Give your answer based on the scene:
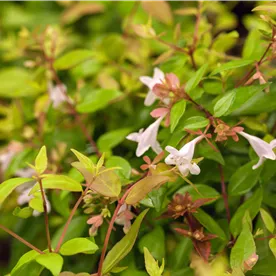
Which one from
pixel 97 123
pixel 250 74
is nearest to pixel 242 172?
pixel 250 74

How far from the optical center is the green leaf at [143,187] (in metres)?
0.70

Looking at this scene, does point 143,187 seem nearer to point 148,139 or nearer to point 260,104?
point 148,139

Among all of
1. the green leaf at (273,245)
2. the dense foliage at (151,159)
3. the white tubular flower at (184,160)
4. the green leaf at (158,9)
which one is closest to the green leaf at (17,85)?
the dense foliage at (151,159)

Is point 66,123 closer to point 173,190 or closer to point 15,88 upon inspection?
point 15,88

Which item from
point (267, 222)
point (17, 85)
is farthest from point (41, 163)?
point (17, 85)

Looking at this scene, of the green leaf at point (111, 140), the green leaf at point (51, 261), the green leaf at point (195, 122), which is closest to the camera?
the green leaf at point (51, 261)

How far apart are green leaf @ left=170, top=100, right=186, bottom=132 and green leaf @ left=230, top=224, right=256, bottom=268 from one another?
0.62 ft

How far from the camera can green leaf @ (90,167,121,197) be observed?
714 millimetres

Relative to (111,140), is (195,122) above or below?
above

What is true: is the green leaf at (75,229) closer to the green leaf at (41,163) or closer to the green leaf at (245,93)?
the green leaf at (41,163)

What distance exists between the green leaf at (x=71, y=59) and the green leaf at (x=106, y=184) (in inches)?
19.5

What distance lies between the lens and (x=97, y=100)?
3.46ft

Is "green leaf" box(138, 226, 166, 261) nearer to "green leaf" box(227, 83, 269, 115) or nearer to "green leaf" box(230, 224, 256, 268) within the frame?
"green leaf" box(230, 224, 256, 268)

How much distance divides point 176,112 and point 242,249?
0.23 metres
